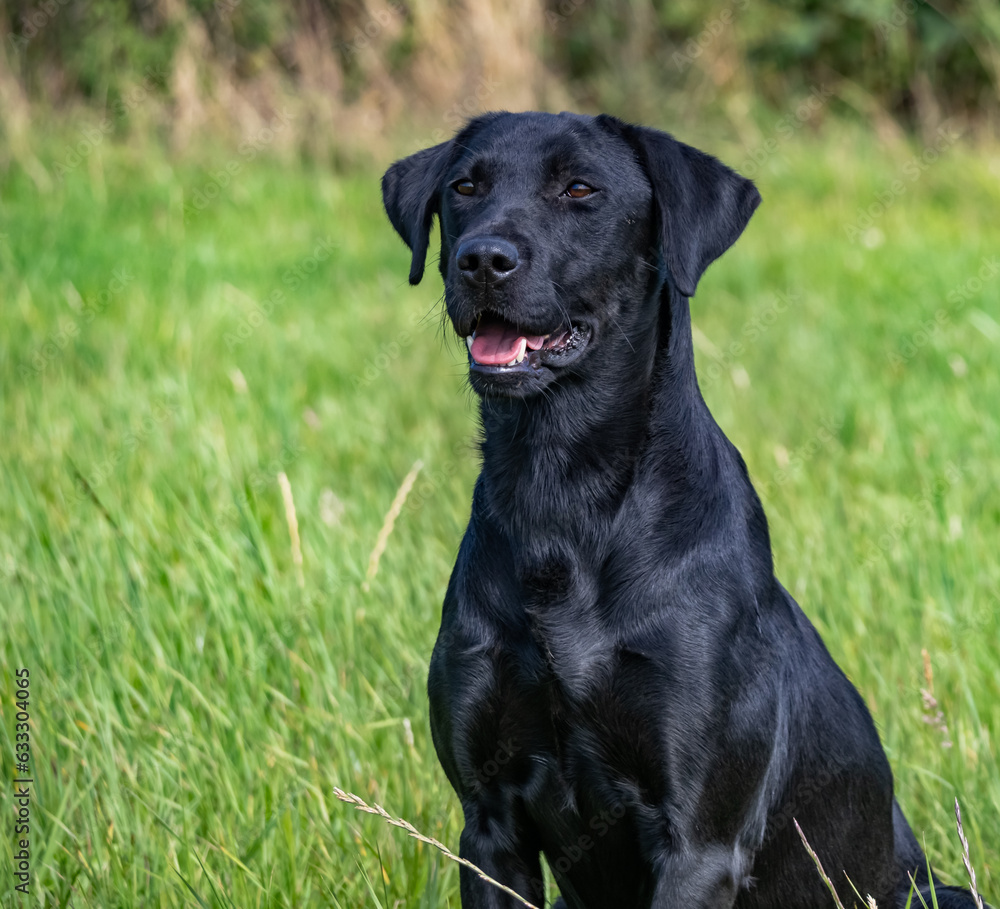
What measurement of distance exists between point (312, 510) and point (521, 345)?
72.2 inches

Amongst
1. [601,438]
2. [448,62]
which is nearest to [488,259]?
[601,438]

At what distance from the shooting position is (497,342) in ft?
7.51

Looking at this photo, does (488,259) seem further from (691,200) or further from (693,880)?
(693,880)

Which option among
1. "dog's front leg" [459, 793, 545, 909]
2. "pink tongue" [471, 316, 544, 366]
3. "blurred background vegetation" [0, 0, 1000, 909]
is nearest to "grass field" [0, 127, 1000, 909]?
"blurred background vegetation" [0, 0, 1000, 909]

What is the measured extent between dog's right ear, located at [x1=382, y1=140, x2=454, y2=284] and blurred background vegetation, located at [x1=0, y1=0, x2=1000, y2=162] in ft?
20.0

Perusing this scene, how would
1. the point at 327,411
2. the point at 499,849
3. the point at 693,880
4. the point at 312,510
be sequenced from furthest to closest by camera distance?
1. the point at 327,411
2. the point at 312,510
3. the point at 499,849
4. the point at 693,880

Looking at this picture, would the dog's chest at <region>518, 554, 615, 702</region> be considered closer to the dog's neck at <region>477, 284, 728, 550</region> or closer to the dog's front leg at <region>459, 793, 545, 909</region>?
the dog's neck at <region>477, 284, 728, 550</region>

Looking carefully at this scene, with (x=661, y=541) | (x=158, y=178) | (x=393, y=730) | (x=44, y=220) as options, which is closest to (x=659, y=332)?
(x=661, y=541)

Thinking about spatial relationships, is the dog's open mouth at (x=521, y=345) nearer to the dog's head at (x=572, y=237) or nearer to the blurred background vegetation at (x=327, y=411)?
the dog's head at (x=572, y=237)

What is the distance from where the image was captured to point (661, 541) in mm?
2104

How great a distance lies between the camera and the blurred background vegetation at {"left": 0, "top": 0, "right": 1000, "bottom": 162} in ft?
30.7

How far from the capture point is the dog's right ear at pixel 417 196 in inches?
104

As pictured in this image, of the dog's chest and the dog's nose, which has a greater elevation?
the dog's nose

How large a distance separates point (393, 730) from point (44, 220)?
5.22m
